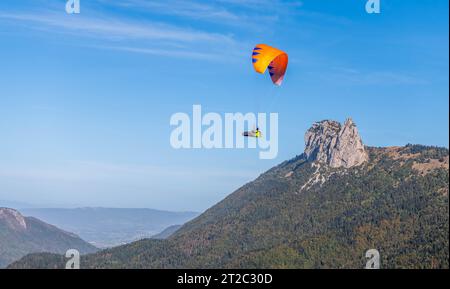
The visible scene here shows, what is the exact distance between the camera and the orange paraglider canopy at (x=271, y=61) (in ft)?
314

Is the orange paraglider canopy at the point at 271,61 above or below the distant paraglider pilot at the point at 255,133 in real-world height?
above

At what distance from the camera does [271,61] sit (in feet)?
324

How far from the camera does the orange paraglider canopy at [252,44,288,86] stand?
95.8 m

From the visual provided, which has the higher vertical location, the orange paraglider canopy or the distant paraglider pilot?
the orange paraglider canopy
